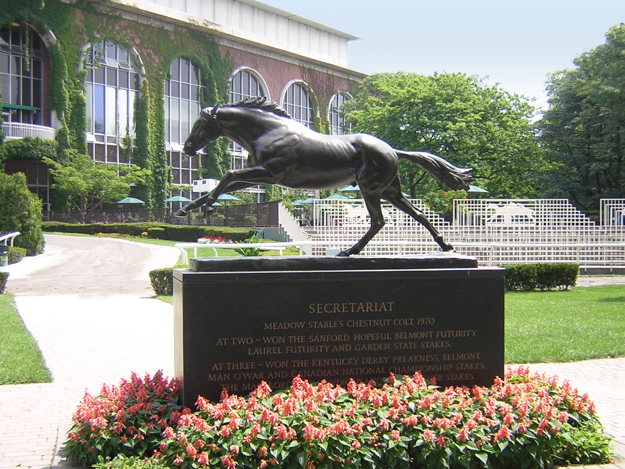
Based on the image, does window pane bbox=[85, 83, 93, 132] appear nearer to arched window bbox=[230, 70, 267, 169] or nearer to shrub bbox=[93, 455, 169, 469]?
arched window bbox=[230, 70, 267, 169]

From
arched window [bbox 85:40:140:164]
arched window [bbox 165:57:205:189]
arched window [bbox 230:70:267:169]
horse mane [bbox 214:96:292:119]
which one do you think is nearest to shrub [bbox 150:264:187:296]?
horse mane [bbox 214:96:292:119]

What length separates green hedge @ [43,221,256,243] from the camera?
40.6 m

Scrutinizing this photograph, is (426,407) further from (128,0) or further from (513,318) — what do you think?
(128,0)

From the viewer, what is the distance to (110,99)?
187 feet

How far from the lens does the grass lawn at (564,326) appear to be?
9.74 m

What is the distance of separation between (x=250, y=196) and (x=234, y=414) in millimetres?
51040

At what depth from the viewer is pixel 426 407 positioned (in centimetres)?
517

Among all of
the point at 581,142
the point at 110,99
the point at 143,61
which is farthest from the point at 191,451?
the point at 143,61

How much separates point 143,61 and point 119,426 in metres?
57.2

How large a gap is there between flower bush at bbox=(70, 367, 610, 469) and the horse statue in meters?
1.67

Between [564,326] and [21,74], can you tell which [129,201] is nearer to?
[21,74]

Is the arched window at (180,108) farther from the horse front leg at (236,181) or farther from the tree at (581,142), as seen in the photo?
the horse front leg at (236,181)

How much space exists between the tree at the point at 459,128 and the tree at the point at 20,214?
20786 mm

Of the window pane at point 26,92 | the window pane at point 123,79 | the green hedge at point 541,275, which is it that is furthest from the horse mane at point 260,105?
the window pane at point 123,79
